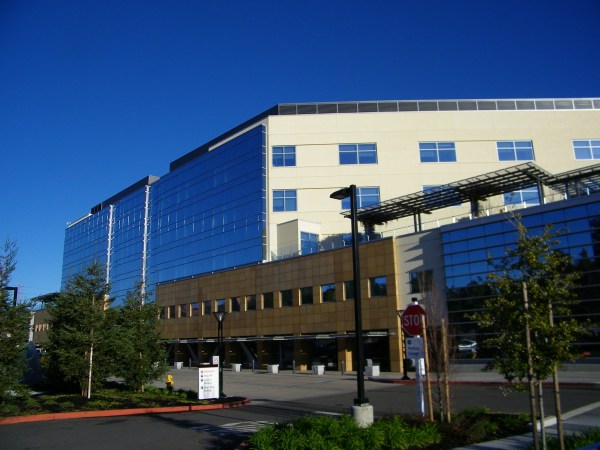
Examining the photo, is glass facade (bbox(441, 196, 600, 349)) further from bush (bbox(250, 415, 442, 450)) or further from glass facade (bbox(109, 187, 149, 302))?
glass facade (bbox(109, 187, 149, 302))

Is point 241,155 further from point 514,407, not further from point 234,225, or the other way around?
point 514,407

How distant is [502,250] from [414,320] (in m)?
20.9

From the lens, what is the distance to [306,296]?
43.5 m

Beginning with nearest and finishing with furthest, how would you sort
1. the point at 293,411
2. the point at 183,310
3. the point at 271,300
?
the point at 293,411
the point at 271,300
the point at 183,310

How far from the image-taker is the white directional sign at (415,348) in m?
12.6

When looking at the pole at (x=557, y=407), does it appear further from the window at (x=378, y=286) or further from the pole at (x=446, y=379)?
the window at (x=378, y=286)

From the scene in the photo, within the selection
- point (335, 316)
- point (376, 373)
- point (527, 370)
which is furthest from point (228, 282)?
point (527, 370)

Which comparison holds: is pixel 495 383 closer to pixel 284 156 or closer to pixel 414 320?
pixel 414 320

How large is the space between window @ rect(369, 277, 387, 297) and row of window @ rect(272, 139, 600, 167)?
14.8 m

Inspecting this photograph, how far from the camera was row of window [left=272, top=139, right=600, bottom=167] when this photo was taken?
49.4m

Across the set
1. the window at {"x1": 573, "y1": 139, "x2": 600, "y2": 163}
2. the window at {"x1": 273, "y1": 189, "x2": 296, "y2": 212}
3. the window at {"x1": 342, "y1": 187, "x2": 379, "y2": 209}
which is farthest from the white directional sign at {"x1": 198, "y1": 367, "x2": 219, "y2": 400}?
the window at {"x1": 573, "y1": 139, "x2": 600, "y2": 163}

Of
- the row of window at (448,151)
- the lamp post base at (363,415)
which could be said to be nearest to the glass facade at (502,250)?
the row of window at (448,151)

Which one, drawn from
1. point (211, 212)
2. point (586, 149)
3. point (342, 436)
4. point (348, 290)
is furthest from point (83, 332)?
point (586, 149)

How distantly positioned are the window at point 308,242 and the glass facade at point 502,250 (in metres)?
14.1
